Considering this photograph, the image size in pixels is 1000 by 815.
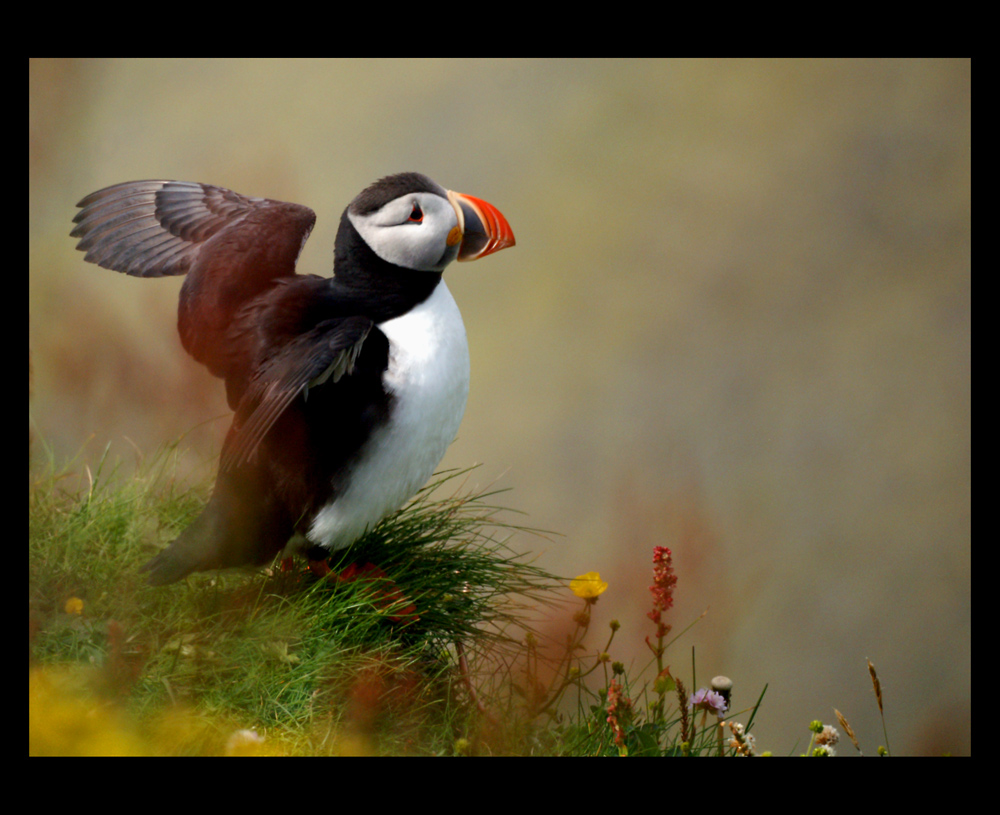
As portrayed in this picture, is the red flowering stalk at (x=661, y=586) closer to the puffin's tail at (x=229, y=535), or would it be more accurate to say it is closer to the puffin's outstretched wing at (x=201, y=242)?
the puffin's tail at (x=229, y=535)

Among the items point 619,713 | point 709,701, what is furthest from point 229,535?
point 709,701

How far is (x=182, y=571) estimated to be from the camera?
1846 millimetres

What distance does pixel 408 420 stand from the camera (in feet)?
6.20

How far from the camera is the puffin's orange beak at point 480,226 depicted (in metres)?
1.86

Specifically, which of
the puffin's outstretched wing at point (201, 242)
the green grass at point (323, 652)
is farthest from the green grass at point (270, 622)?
the puffin's outstretched wing at point (201, 242)

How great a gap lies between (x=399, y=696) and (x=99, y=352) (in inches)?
38.9

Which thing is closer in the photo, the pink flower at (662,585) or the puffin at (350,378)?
the pink flower at (662,585)

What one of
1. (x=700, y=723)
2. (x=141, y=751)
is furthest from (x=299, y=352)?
(x=700, y=723)

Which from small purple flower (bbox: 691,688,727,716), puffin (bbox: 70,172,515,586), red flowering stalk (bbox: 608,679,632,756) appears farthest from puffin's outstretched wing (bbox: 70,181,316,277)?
small purple flower (bbox: 691,688,727,716)

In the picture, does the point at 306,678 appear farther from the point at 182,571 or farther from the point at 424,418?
the point at 424,418

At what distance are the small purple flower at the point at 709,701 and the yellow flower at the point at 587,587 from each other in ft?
1.08

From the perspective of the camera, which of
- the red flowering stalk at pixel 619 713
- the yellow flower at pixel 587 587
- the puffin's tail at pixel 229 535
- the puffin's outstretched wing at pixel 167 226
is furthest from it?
the puffin's outstretched wing at pixel 167 226

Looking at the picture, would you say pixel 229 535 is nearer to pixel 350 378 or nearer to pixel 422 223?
pixel 350 378

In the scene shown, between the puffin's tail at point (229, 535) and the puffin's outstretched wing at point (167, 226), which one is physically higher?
the puffin's outstretched wing at point (167, 226)
